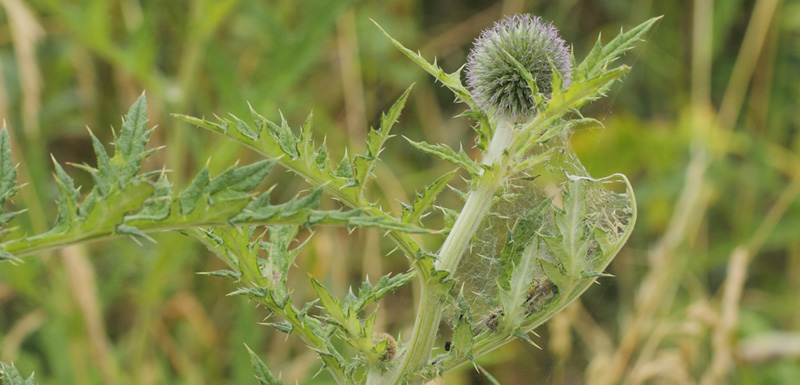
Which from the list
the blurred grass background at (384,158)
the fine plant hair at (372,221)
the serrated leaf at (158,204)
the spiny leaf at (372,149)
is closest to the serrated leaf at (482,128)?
the fine plant hair at (372,221)

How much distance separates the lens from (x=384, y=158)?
15.2 feet

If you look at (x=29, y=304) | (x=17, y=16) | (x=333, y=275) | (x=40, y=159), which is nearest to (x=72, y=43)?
(x=17, y=16)

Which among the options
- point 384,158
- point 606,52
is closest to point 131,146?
Result: point 606,52

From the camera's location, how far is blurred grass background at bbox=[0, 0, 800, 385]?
329cm

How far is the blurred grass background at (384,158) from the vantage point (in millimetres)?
3289

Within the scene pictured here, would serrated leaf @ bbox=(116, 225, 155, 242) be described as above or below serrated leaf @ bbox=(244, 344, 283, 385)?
above

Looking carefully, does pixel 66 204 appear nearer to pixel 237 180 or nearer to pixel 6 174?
pixel 6 174

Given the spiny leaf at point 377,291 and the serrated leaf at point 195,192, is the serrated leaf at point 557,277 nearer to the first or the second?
the spiny leaf at point 377,291

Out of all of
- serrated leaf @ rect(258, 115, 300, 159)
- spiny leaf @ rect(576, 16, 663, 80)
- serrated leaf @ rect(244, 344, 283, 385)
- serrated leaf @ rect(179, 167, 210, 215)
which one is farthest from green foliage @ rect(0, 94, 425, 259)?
spiny leaf @ rect(576, 16, 663, 80)

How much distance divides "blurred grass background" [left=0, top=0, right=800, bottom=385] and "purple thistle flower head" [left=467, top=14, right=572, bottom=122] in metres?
1.59

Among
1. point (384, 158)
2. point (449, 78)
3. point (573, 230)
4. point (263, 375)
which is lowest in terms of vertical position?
point (384, 158)

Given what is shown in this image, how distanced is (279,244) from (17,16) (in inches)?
113

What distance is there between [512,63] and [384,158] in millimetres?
3092

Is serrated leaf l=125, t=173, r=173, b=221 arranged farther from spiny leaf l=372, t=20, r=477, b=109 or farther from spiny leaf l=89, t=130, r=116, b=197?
spiny leaf l=372, t=20, r=477, b=109
